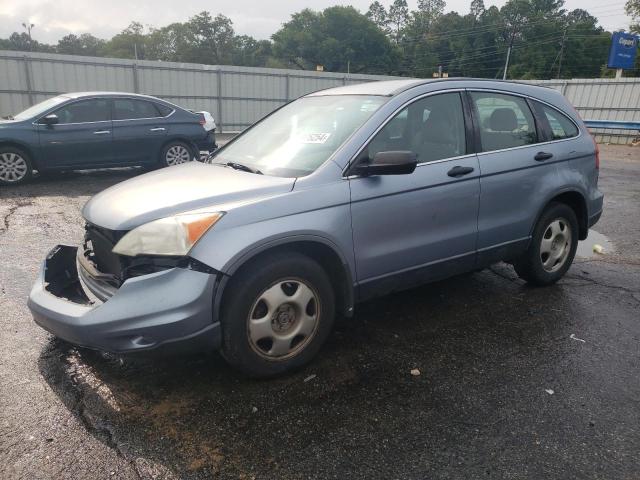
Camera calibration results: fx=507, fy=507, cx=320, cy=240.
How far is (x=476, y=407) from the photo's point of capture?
111 inches

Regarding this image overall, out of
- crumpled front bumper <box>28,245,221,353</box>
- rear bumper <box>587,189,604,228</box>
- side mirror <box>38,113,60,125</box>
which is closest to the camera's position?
crumpled front bumper <box>28,245,221,353</box>

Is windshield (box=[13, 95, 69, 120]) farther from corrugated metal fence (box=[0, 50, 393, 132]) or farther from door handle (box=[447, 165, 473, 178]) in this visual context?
corrugated metal fence (box=[0, 50, 393, 132])

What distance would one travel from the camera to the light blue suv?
104 inches

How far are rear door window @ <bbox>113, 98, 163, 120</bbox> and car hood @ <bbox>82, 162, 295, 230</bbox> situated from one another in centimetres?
681

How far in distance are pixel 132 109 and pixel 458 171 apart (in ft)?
25.5

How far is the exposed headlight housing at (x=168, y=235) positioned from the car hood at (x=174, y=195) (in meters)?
0.07

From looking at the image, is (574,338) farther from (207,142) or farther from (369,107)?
(207,142)

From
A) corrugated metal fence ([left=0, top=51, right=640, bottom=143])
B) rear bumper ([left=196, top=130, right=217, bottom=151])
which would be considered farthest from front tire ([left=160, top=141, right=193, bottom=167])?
corrugated metal fence ([left=0, top=51, right=640, bottom=143])

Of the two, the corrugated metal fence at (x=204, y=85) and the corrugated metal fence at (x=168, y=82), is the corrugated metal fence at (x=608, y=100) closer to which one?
the corrugated metal fence at (x=204, y=85)

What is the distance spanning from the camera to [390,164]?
3086 millimetres

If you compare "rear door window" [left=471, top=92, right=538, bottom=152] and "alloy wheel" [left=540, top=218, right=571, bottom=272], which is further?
"alloy wheel" [left=540, top=218, right=571, bottom=272]

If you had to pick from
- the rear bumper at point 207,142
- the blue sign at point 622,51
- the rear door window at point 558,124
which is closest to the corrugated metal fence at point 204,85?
the blue sign at point 622,51

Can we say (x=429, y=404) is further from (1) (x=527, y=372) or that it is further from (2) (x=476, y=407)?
(1) (x=527, y=372)

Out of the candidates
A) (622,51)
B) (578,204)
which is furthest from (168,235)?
(622,51)
